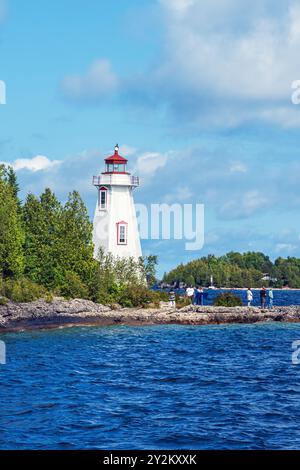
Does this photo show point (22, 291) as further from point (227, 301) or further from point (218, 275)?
point (218, 275)

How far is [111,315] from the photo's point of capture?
2318 inches

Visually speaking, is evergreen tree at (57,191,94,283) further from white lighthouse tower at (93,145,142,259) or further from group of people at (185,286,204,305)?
group of people at (185,286,204,305)

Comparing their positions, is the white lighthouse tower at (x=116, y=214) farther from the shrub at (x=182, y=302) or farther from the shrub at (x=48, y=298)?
the shrub at (x=48, y=298)

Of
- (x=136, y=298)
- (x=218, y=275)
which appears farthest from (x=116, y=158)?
(x=218, y=275)

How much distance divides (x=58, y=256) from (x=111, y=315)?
6878mm

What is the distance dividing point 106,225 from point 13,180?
330 inches

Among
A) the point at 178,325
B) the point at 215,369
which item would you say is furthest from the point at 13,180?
the point at 215,369

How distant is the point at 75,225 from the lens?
2501 inches

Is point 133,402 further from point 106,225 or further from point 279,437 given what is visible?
point 106,225

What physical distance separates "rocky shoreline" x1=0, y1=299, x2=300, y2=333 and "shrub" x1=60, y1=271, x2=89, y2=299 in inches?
66.7

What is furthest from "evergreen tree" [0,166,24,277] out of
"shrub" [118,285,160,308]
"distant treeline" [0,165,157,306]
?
"shrub" [118,285,160,308]

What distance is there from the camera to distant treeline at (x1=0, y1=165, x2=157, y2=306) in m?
60.6

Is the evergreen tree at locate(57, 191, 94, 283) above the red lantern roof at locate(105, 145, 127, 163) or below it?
below

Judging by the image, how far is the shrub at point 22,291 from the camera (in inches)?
A: 2243
